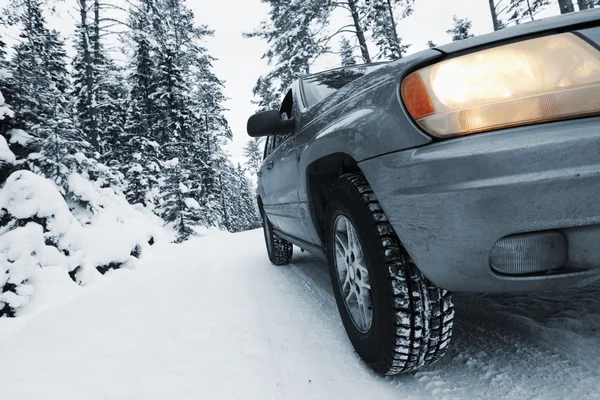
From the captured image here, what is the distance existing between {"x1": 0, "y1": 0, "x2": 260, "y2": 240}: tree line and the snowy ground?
5.31 meters

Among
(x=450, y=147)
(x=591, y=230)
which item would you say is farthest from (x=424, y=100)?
(x=591, y=230)

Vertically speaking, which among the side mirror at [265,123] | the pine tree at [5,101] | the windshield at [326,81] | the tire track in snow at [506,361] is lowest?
the tire track in snow at [506,361]

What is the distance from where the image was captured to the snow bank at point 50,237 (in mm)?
3924

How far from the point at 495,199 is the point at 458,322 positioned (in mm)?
1190

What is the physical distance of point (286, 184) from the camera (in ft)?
8.77

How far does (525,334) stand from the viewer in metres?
1.63

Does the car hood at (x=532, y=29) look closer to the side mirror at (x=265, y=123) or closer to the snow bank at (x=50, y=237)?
the side mirror at (x=265, y=123)

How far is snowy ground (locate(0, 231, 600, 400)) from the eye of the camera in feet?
4.46

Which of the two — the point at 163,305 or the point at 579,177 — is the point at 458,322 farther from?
the point at 163,305

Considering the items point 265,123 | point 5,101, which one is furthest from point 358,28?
point 265,123

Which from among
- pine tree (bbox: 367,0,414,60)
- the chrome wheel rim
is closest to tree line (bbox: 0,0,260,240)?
the chrome wheel rim

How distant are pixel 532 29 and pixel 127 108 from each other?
20.1m

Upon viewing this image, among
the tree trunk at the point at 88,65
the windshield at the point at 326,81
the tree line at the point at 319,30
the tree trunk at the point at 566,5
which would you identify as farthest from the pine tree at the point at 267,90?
the windshield at the point at 326,81

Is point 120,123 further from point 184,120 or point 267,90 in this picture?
point 267,90
